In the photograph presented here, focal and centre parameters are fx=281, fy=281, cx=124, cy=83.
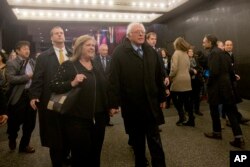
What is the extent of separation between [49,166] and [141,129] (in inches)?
52.5

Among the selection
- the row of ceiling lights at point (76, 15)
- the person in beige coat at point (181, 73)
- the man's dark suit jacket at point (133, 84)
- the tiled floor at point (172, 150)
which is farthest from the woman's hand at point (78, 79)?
the row of ceiling lights at point (76, 15)

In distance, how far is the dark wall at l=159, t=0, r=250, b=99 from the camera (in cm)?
760

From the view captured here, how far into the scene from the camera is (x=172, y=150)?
3881 mm

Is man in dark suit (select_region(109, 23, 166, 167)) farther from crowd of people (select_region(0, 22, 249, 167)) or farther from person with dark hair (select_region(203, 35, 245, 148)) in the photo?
person with dark hair (select_region(203, 35, 245, 148))

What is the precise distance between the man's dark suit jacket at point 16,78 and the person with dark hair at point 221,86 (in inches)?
104

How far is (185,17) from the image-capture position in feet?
33.8

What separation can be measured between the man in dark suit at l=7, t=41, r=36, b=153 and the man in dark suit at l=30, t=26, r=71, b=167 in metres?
0.87

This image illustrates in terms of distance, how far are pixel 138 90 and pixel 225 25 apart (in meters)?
6.41

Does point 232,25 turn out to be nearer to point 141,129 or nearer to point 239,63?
point 239,63

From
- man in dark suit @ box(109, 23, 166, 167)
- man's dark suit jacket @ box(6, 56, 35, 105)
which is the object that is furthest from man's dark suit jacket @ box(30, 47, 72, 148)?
man's dark suit jacket @ box(6, 56, 35, 105)

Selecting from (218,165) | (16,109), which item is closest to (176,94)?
(218,165)

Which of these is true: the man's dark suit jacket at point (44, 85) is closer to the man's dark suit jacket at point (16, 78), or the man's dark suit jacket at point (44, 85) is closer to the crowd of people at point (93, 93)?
the crowd of people at point (93, 93)

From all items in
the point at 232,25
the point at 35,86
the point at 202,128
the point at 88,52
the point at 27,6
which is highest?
the point at 27,6

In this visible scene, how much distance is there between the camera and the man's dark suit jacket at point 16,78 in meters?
3.81
